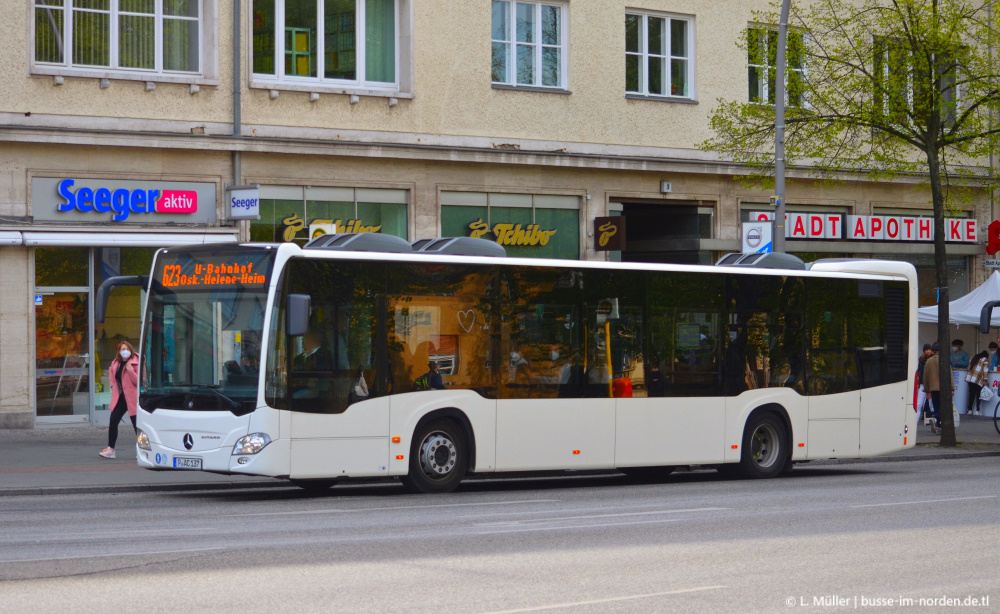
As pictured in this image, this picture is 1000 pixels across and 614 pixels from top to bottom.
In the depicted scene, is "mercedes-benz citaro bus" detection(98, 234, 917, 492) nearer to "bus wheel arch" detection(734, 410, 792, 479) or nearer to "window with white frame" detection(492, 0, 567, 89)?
"bus wheel arch" detection(734, 410, 792, 479)

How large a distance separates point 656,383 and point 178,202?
1004 centimetres

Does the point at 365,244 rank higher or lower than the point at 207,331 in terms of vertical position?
higher

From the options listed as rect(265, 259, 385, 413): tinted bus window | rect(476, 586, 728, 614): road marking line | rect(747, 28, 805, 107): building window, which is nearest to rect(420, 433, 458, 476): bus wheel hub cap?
rect(265, 259, 385, 413): tinted bus window

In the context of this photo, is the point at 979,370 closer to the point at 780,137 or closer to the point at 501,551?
the point at 780,137

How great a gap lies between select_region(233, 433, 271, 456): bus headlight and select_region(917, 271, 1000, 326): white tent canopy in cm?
1936

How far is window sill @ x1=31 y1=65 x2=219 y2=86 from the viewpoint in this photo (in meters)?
21.3

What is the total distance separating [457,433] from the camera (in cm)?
1462

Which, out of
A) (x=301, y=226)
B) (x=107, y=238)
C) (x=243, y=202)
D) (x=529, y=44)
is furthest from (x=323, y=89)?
(x=107, y=238)

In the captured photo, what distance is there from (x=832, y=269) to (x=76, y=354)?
482 inches

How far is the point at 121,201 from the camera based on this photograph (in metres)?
21.9

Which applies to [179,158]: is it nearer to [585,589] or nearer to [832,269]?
[832,269]

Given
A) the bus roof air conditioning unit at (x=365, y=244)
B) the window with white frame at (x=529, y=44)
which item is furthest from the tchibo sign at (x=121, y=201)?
the bus roof air conditioning unit at (x=365, y=244)

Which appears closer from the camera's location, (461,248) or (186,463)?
(186,463)

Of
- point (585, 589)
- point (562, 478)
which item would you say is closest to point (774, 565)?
point (585, 589)
